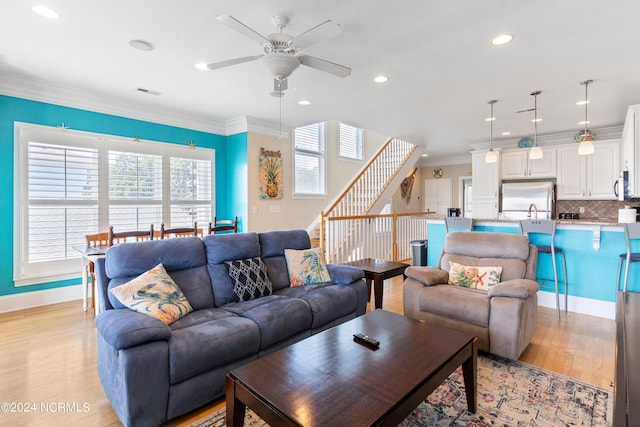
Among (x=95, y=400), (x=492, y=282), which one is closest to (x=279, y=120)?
(x=492, y=282)

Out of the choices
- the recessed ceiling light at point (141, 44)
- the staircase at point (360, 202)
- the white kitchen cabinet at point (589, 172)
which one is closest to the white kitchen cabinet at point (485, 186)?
the white kitchen cabinet at point (589, 172)

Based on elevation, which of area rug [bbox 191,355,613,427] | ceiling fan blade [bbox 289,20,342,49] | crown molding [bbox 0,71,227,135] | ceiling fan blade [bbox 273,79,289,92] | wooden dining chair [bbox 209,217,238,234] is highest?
crown molding [bbox 0,71,227,135]

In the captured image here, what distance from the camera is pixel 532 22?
2.51 meters

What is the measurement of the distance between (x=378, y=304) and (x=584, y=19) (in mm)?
2973

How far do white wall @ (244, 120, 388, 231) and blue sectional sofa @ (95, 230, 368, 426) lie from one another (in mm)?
→ 2182

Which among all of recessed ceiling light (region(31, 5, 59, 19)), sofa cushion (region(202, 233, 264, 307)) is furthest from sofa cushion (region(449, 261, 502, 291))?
recessed ceiling light (region(31, 5, 59, 19))

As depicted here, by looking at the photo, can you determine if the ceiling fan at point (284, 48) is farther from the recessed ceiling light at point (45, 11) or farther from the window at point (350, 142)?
the window at point (350, 142)

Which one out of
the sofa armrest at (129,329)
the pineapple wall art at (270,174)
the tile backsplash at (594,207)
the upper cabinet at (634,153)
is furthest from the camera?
the tile backsplash at (594,207)

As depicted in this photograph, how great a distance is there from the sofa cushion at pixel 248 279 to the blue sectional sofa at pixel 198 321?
0.19 feet

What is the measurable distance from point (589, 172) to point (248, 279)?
6498 mm

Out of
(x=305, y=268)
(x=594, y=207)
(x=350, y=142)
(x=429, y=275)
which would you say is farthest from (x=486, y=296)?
(x=350, y=142)

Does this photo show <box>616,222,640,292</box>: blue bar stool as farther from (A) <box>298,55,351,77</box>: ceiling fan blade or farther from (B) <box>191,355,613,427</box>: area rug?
(A) <box>298,55,351,77</box>: ceiling fan blade

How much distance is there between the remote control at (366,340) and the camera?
6.10ft

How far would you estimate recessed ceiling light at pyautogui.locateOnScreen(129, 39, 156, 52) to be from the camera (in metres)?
2.84
